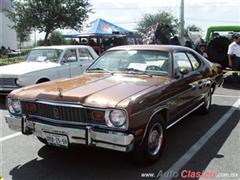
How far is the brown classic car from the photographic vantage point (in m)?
2.94

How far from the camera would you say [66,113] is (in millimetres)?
3168

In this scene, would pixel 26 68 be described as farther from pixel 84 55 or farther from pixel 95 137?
pixel 95 137

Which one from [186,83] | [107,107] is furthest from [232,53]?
[107,107]

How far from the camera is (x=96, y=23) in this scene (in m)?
21.1

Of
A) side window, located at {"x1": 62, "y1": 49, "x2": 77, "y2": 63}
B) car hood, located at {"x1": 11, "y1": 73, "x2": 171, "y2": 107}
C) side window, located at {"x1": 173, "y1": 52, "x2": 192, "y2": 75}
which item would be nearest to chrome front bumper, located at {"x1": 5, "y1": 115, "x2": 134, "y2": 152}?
car hood, located at {"x1": 11, "y1": 73, "x2": 171, "y2": 107}

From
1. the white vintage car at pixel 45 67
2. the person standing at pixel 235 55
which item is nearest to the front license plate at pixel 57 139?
the white vintage car at pixel 45 67

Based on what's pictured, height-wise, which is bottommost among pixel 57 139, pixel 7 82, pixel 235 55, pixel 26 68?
pixel 57 139

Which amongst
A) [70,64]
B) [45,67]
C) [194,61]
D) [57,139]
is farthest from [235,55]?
[57,139]

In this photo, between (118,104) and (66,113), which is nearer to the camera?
(118,104)

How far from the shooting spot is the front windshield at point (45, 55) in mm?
7754

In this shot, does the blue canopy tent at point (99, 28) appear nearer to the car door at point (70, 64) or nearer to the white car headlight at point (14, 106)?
the car door at point (70, 64)

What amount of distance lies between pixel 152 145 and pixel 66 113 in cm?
123

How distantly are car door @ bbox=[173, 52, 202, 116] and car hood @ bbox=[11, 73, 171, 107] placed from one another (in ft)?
1.09

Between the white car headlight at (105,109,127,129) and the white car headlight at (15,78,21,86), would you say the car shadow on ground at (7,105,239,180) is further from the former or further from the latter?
the white car headlight at (15,78,21,86)
